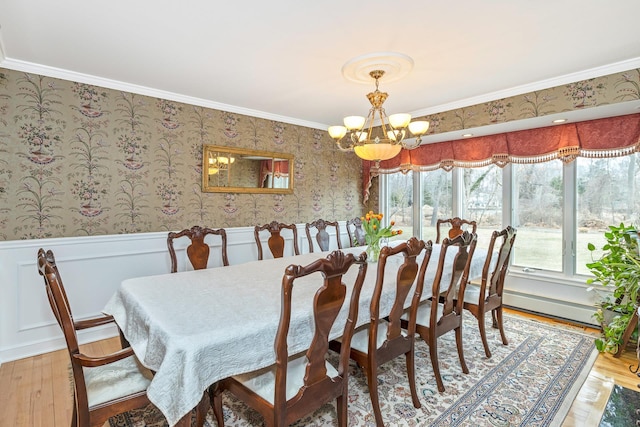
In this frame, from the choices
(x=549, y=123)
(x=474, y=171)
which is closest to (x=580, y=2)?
(x=549, y=123)

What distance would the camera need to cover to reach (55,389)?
226 centimetres

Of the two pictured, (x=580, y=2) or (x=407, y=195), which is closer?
(x=580, y=2)

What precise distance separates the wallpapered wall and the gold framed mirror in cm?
9

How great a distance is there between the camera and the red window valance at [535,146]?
124 inches

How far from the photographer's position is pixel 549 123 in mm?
3457

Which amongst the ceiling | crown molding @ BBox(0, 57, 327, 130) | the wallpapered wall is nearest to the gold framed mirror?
the wallpapered wall

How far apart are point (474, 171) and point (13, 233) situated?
4.94m

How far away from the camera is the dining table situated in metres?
1.27

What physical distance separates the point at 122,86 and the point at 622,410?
428 cm

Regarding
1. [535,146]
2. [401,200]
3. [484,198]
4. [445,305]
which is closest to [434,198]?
[401,200]

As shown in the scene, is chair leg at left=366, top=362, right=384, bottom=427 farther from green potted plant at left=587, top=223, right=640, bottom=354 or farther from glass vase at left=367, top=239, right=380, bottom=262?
green potted plant at left=587, top=223, right=640, bottom=354

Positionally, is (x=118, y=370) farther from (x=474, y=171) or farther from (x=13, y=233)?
(x=474, y=171)

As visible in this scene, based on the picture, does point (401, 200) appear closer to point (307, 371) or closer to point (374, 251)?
point (374, 251)

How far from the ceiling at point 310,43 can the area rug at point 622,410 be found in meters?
2.16
